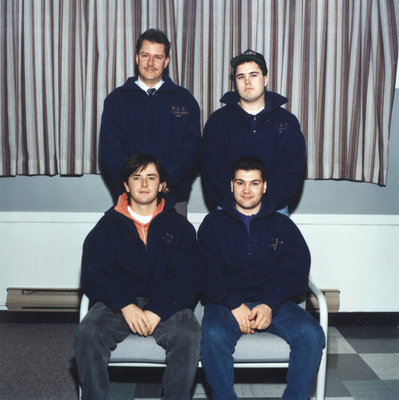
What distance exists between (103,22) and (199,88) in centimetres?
69

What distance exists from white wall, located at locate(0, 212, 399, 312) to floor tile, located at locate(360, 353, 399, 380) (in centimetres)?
43

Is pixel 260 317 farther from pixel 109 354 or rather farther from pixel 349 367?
pixel 349 367

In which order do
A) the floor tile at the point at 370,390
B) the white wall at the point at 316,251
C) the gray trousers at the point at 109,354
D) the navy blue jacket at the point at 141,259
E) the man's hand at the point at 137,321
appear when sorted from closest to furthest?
the gray trousers at the point at 109,354, the man's hand at the point at 137,321, the navy blue jacket at the point at 141,259, the floor tile at the point at 370,390, the white wall at the point at 316,251

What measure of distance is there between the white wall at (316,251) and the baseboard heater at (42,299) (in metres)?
0.04

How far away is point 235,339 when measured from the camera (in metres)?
1.94

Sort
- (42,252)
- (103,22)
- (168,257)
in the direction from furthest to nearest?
(42,252)
(103,22)
(168,257)

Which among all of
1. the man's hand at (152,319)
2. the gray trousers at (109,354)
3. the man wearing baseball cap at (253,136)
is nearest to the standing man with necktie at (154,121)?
the man wearing baseball cap at (253,136)

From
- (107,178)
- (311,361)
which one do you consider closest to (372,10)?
(107,178)

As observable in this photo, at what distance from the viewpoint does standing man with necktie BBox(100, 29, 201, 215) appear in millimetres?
2512

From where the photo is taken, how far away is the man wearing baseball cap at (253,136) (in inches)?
97.0

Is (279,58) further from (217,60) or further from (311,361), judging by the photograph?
(311,361)

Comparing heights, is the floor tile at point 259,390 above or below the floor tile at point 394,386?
below

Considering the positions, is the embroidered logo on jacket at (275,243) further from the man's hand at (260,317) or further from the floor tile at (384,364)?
the floor tile at (384,364)

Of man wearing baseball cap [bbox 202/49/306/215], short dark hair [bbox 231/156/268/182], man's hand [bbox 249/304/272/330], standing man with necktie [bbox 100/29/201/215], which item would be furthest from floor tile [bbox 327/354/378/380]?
standing man with necktie [bbox 100/29/201/215]
